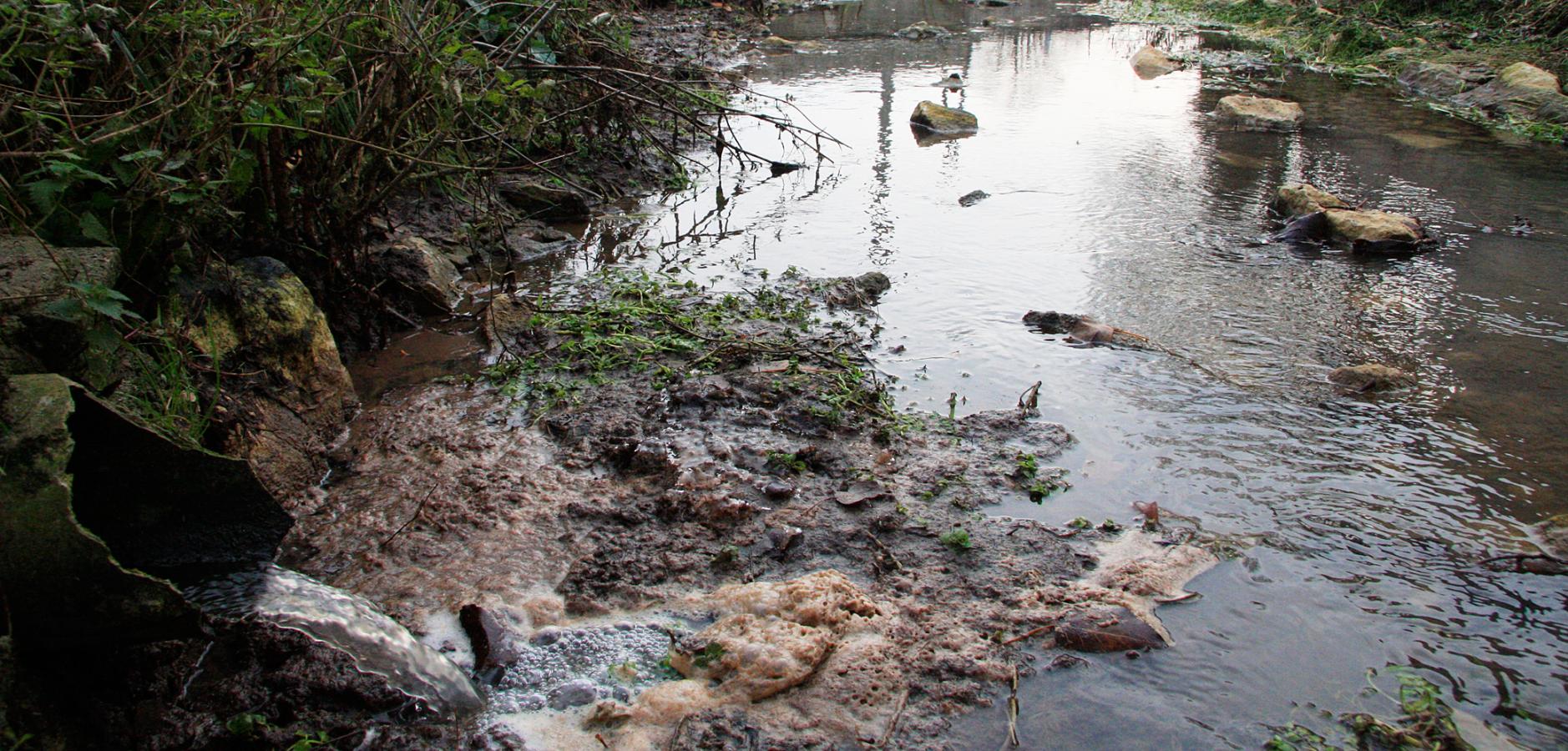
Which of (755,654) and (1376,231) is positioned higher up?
(1376,231)

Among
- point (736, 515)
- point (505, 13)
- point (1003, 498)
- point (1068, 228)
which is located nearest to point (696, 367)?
point (736, 515)

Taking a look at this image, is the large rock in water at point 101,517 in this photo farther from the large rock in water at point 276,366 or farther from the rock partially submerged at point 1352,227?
the rock partially submerged at point 1352,227

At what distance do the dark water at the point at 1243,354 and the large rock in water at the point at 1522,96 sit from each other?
2.09 ft

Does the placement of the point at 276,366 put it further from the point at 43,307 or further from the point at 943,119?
the point at 943,119

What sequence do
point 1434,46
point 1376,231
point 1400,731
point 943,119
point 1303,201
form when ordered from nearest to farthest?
point 1400,731, point 1376,231, point 1303,201, point 943,119, point 1434,46

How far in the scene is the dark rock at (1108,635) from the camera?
256 centimetres

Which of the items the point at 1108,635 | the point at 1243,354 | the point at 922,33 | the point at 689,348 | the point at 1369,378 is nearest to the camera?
the point at 1108,635

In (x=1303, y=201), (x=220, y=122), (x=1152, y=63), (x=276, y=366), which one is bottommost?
(x=1303, y=201)

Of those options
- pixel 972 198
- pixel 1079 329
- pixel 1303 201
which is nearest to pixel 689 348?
pixel 1079 329

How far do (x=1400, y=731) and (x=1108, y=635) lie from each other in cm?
68

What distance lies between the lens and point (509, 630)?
8.48 feet

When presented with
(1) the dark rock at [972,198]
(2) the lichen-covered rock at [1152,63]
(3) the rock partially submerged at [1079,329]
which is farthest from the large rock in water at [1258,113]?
(3) the rock partially submerged at [1079,329]

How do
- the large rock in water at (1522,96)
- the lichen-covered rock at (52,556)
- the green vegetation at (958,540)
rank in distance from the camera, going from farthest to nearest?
the large rock in water at (1522,96), the green vegetation at (958,540), the lichen-covered rock at (52,556)

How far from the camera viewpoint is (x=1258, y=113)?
8.94 meters
